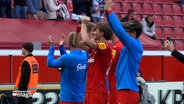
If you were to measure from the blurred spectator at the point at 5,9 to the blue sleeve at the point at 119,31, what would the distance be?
24.7 ft

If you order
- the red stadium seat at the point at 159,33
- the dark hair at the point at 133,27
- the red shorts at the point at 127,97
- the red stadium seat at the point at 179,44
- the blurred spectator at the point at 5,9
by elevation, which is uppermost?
the blurred spectator at the point at 5,9

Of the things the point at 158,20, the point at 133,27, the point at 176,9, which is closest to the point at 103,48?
the point at 133,27

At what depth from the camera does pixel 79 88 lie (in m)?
8.36

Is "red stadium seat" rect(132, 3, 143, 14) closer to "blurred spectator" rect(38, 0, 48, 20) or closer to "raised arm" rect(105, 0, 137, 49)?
"blurred spectator" rect(38, 0, 48, 20)

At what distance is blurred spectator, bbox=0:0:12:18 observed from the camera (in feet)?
46.1

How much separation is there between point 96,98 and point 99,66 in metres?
0.45

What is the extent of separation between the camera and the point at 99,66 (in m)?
8.15

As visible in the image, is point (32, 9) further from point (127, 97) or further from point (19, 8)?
point (127, 97)

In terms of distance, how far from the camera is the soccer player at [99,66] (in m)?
7.94

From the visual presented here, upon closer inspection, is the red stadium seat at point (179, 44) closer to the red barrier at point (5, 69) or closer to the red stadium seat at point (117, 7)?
the red stadium seat at point (117, 7)

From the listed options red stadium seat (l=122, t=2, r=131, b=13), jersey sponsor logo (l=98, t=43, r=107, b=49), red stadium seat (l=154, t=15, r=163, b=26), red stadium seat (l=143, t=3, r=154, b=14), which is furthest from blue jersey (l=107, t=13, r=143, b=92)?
red stadium seat (l=143, t=3, r=154, b=14)

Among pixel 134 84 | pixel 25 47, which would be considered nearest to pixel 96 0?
pixel 25 47

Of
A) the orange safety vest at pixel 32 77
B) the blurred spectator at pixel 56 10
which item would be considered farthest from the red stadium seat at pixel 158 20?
the orange safety vest at pixel 32 77

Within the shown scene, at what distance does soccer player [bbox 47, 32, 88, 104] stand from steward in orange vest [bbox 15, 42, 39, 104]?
263 centimetres
